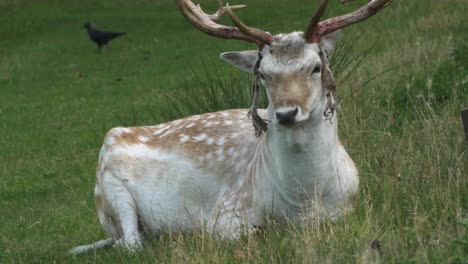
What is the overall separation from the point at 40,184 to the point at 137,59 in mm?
13585

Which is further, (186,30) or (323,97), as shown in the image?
(186,30)

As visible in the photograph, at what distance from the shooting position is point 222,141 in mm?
7863

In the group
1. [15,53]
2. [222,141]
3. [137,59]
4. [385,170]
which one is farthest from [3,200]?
[15,53]

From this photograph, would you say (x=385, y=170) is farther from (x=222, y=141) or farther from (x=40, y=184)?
(x=40, y=184)

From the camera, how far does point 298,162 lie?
21.8 feet

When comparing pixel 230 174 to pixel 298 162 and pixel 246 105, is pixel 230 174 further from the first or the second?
pixel 246 105

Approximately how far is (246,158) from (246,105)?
2.83 metres

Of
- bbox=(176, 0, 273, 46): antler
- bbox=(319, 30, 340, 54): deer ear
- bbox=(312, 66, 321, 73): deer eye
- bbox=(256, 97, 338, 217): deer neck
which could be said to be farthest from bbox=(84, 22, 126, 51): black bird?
bbox=(312, 66, 321, 73): deer eye

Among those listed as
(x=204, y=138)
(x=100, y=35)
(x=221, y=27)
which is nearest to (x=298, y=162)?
(x=221, y=27)

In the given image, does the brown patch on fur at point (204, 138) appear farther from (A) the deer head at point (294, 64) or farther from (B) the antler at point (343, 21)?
(B) the antler at point (343, 21)

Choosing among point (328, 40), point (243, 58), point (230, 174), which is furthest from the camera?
point (230, 174)

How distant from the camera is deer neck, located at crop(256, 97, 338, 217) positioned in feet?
21.5

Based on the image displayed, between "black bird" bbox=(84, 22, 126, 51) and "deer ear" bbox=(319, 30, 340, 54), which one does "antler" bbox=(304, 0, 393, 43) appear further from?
"black bird" bbox=(84, 22, 126, 51)

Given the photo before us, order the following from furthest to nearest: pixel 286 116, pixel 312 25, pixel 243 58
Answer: pixel 243 58
pixel 312 25
pixel 286 116
